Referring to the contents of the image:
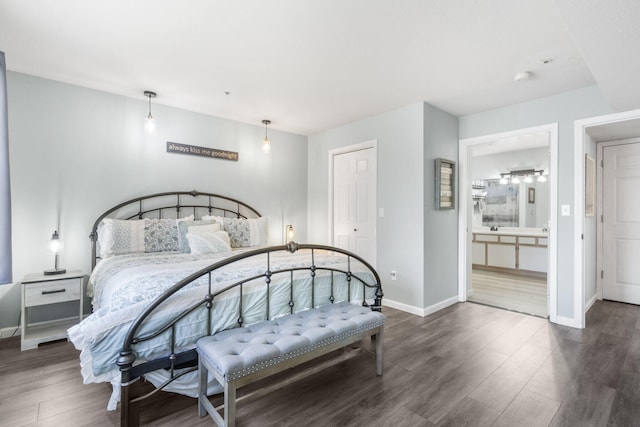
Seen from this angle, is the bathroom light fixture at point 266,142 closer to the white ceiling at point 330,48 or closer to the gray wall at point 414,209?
the white ceiling at point 330,48

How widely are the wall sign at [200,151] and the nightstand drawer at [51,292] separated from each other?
1.83 metres

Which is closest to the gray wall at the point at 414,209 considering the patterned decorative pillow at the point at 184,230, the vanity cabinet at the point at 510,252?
the patterned decorative pillow at the point at 184,230

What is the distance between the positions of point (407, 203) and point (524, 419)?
245 cm

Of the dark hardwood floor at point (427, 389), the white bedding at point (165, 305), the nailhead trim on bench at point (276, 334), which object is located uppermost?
the white bedding at point (165, 305)

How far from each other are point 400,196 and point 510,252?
3419mm

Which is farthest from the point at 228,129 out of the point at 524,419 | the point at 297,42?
the point at 524,419

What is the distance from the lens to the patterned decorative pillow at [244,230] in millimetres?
3797

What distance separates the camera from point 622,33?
1.79 meters

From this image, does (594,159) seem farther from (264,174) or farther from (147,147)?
(147,147)

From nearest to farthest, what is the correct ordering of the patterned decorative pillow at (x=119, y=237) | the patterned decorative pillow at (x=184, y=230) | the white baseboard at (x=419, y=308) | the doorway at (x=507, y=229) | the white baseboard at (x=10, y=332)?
the white baseboard at (x=10, y=332) → the patterned decorative pillow at (x=119, y=237) → the patterned decorative pillow at (x=184, y=230) → the white baseboard at (x=419, y=308) → the doorway at (x=507, y=229)

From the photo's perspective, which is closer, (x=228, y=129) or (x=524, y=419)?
(x=524, y=419)

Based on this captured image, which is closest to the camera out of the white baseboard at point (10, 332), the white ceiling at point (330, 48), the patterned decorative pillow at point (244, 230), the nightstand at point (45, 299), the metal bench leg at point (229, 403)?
the metal bench leg at point (229, 403)

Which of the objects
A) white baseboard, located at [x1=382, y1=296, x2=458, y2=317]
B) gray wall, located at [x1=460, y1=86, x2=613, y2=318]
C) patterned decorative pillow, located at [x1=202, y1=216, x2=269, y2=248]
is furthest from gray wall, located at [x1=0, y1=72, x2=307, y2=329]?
gray wall, located at [x1=460, y1=86, x2=613, y2=318]

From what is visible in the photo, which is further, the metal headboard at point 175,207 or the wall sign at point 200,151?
the wall sign at point 200,151
